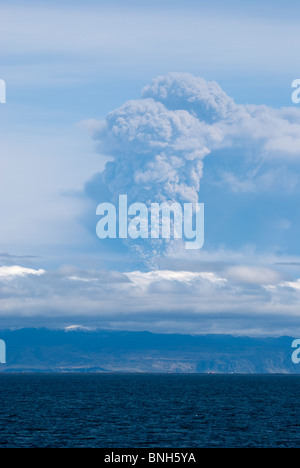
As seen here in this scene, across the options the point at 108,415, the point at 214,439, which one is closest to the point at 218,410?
the point at 108,415

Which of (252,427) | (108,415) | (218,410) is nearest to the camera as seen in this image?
(252,427)
